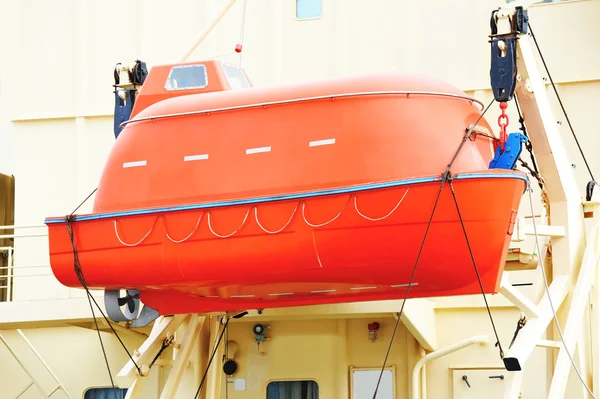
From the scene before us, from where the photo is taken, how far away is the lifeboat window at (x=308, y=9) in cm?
1140

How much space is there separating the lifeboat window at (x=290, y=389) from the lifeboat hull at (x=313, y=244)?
257cm

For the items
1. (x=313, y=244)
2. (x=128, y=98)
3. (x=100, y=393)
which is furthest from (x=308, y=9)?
(x=313, y=244)

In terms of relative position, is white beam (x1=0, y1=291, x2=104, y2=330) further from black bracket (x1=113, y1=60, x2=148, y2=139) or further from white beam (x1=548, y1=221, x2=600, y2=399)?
white beam (x1=548, y1=221, x2=600, y2=399)

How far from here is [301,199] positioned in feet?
23.6

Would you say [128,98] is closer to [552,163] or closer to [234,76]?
[234,76]

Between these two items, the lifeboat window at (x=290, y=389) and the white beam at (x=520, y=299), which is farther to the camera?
the lifeboat window at (x=290, y=389)

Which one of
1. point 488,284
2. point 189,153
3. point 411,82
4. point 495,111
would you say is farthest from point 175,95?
point 495,111

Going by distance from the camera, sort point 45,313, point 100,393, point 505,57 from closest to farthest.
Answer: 1. point 505,57
2. point 45,313
3. point 100,393

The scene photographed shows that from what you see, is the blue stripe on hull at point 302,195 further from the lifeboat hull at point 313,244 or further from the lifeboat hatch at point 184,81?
the lifeboat hatch at point 184,81

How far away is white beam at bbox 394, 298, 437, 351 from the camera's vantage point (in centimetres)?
933

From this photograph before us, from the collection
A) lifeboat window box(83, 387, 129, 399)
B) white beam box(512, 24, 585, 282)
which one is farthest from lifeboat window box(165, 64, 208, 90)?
lifeboat window box(83, 387, 129, 399)

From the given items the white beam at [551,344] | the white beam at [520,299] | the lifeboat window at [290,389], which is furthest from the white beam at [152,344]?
the white beam at [551,344]

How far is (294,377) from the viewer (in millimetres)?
10508

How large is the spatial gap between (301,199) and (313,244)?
0.32 m
